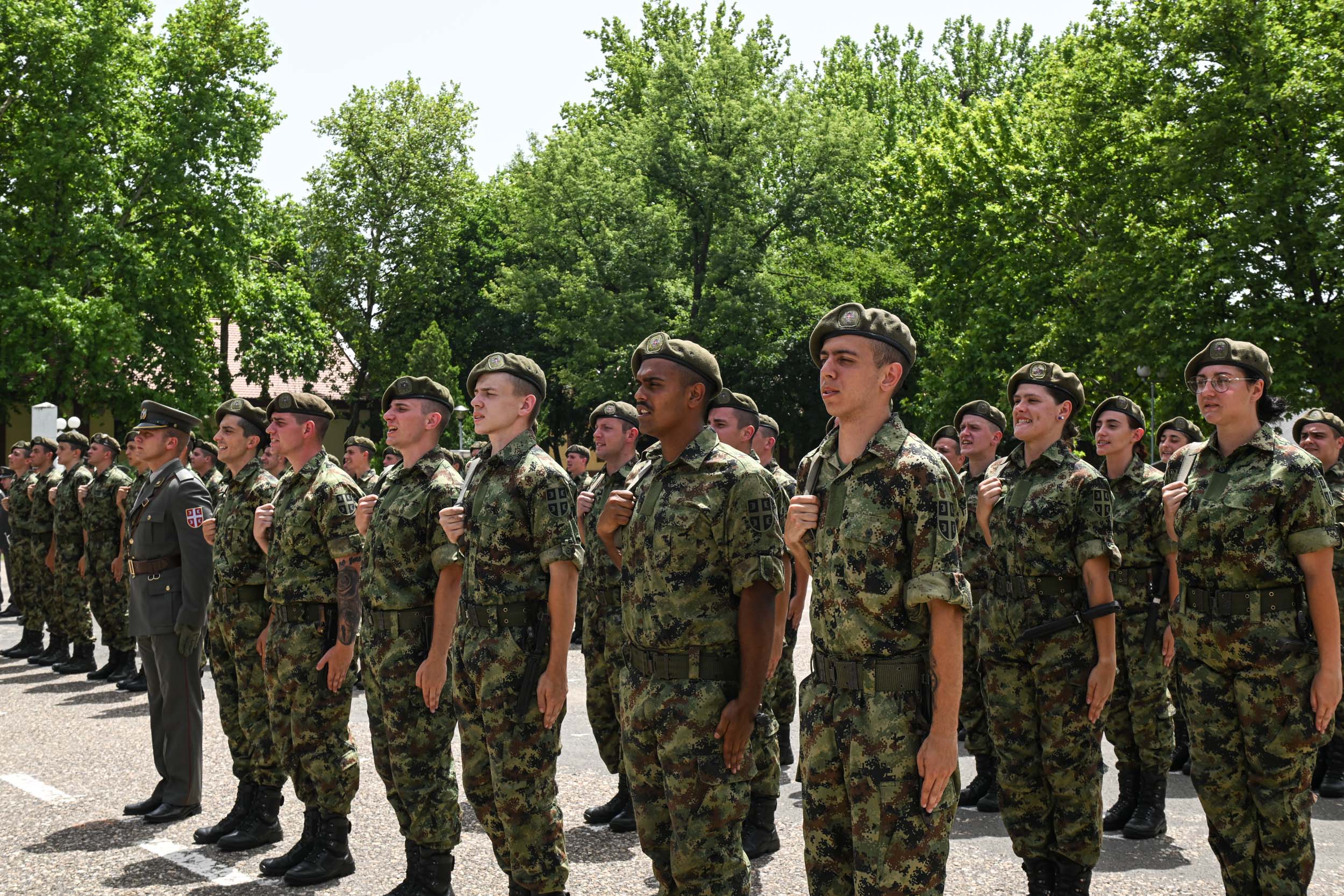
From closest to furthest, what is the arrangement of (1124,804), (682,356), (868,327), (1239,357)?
1. (868,327)
2. (682,356)
3. (1239,357)
4. (1124,804)

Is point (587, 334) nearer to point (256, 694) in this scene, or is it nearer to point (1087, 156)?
point (1087, 156)

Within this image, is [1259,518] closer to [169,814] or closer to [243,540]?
[243,540]

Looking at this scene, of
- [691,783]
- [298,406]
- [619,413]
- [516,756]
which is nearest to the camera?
[691,783]

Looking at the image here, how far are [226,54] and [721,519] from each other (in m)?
38.8

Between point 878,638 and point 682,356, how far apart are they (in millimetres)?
1380

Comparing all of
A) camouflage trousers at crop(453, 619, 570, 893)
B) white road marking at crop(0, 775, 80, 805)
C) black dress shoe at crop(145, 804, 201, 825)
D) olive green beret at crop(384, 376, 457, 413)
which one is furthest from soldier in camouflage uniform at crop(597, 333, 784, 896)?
white road marking at crop(0, 775, 80, 805)

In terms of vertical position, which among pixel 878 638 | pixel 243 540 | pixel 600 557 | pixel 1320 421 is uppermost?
pixel 1320 421

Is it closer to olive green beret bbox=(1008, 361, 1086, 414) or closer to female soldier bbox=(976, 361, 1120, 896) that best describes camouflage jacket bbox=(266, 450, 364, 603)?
female soldier bbox=(976, 361, 1120, 896)

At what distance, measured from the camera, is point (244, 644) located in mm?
6855

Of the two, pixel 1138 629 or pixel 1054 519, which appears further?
pixel 1138 629

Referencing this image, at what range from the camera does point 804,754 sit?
4.02 meters

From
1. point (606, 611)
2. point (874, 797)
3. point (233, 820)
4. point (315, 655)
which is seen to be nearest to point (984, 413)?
point (606, 611)

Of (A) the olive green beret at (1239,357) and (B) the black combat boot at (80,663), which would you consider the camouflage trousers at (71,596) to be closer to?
(B) the black combat boot at (80,663)

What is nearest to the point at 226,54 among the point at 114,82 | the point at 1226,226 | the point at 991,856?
the point at 114,82
